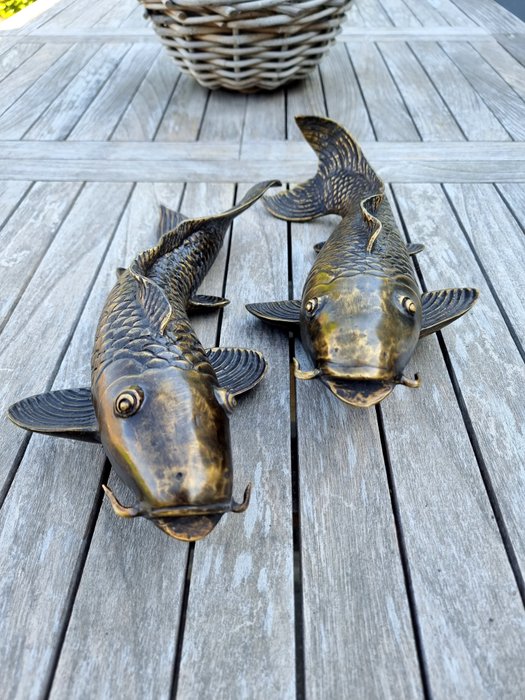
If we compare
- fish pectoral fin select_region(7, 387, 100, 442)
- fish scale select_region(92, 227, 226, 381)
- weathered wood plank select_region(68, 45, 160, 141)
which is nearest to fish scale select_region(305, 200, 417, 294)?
fish scale select_region(92, 227, 226, 381)

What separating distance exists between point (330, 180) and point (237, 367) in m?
1.07

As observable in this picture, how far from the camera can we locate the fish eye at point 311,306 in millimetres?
1604

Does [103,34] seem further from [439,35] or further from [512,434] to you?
[512,434]

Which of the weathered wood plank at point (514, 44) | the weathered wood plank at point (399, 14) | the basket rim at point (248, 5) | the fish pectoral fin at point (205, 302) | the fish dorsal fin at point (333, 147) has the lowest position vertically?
the fish pectoral fin at point (205, 302)

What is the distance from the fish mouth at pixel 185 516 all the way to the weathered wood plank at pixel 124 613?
0.21 metres

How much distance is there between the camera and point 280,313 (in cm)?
187

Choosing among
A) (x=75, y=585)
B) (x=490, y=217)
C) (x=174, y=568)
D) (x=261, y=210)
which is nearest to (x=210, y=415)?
(x=174, y=568)

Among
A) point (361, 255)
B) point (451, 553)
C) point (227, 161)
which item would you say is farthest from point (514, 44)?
point (451, 553)

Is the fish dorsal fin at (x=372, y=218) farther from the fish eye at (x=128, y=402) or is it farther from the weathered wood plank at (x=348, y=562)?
the fish eye at (x=128, y=402)

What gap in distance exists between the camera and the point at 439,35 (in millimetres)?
4430

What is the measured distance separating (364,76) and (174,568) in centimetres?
344

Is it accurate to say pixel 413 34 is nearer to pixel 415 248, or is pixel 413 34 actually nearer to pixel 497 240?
pixel 497 240

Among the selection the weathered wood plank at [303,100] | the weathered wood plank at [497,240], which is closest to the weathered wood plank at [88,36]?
the weathered wood plank at [303,100]

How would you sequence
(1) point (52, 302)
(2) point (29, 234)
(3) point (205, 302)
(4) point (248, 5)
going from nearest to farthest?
(3) point (205, 302) < (1) point (52, 302) < (2) point (29, 234) < (4) point (248, 5)
